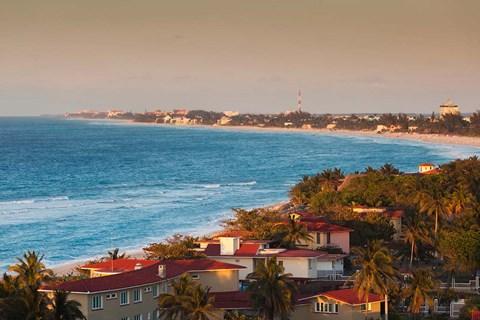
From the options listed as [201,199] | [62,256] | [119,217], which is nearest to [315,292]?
[62,256]

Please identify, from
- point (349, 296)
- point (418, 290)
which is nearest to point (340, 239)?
point (418, 290)

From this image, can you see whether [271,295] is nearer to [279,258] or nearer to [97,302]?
[97,302]

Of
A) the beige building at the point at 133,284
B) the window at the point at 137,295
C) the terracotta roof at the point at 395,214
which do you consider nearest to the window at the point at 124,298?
the beige building at the point at 133,284

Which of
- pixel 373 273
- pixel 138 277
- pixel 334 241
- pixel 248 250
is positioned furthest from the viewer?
pixel 334 241

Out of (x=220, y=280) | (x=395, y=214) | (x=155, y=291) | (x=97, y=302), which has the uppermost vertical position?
(x=97, y=302)

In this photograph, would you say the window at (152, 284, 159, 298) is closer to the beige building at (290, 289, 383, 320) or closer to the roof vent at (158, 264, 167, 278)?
the roof vent at (158, 264, 167, 278)

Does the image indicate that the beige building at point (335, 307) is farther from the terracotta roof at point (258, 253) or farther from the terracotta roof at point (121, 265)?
the terracotta roof at point (258, 253)
